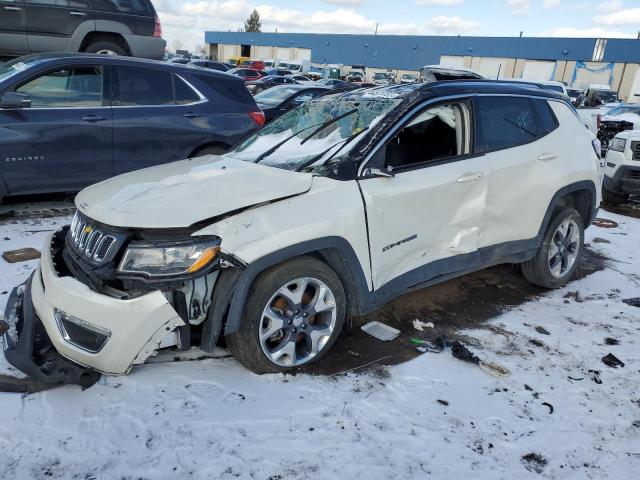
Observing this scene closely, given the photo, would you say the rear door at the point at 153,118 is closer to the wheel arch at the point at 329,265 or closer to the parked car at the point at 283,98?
the wheel arch at the point at 329,265

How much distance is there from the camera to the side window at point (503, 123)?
384cm

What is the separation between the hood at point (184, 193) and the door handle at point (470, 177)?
1.18 meters

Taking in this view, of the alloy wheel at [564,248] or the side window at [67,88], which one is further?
the side window at [67,88]

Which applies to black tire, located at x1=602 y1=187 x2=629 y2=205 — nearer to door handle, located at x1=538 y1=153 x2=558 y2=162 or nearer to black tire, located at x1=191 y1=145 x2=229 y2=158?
door handle, located at x1=538 y1=153 x2=558 y2=162

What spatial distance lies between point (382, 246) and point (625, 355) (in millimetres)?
1881

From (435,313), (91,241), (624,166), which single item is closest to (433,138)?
(435,313)

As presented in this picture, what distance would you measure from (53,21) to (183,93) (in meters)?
3.31

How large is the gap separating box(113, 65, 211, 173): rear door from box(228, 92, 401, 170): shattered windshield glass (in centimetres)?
224

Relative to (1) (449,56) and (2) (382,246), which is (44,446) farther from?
(1) (449,56)

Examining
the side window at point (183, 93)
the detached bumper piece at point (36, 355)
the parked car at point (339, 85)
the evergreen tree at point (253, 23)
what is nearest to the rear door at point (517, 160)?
the parked car at point (339, 85)

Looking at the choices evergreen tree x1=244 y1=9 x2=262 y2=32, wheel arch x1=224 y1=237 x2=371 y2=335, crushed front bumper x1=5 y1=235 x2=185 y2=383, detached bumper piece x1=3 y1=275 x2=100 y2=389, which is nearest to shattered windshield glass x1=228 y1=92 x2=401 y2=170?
wheel arch x1=224 y1=237 x2=371 y2=335

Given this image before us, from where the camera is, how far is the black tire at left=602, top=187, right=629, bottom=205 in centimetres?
898

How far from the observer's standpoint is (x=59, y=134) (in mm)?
5398

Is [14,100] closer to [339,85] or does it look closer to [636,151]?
[636,151]
